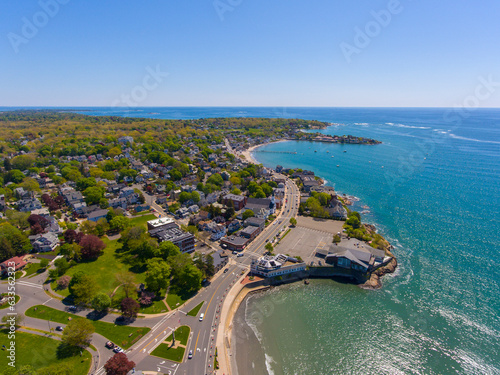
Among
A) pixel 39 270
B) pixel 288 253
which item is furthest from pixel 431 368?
pixel 39 270

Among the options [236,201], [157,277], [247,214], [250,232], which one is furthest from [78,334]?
[236,201]

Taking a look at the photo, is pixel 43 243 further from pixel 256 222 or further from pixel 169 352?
pixel 256 222

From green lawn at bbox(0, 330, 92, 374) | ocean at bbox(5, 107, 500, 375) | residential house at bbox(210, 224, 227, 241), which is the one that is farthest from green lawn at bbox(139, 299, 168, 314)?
residential house at bbox(210, 224, 227, 241)

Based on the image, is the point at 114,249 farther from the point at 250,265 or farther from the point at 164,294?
the point at 250,265

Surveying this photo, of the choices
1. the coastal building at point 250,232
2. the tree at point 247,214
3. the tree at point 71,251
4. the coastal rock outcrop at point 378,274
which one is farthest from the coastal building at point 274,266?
the tree at point 71,251

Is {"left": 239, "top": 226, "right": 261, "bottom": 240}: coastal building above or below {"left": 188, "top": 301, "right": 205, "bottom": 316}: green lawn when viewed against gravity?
above

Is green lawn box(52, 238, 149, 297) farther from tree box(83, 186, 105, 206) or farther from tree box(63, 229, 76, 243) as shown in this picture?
tree box(83, 186, 105, 206)

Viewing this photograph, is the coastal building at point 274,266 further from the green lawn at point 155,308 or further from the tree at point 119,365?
the tree at point 119,365
